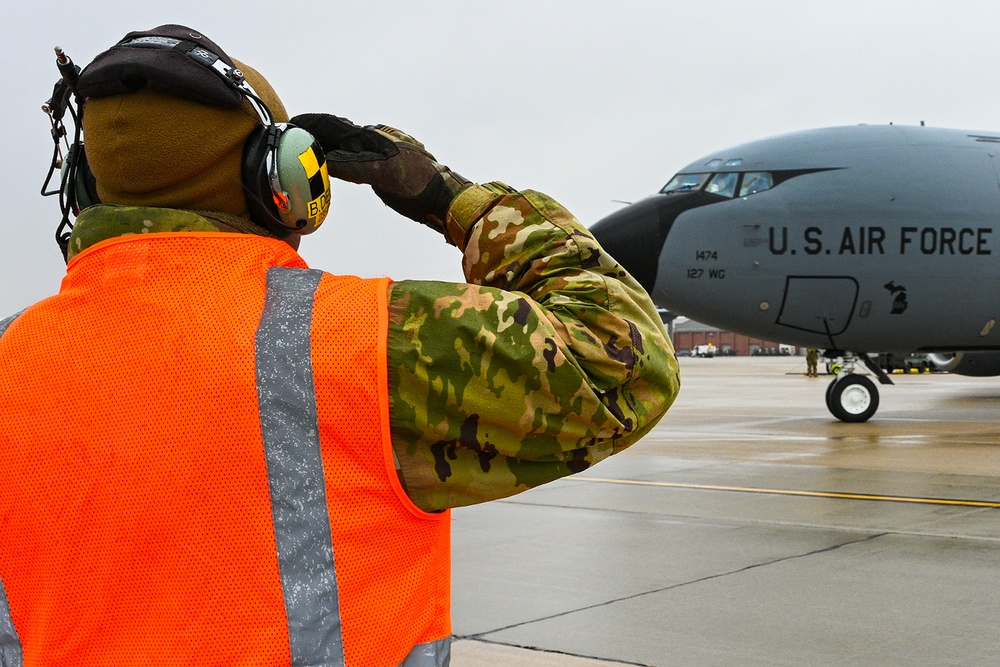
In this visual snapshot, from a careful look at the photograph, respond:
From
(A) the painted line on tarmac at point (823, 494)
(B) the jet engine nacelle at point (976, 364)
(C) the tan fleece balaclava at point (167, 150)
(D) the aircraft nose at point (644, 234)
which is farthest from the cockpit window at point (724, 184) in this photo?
(C) the tan fleece balaclava at point (167, 150)

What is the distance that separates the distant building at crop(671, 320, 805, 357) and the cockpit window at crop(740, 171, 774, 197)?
8029 cm

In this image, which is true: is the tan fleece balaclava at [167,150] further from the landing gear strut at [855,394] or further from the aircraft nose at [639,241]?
the landing gear strut at [855,394]

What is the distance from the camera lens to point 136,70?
1328 millimetres

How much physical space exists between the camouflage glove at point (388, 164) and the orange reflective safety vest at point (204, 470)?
0.94 ft

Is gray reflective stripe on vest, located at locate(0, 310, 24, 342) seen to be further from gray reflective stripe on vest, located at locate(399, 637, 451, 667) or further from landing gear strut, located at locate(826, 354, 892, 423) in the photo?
landing gear strut, located at locate(826, 354, 892, 423)

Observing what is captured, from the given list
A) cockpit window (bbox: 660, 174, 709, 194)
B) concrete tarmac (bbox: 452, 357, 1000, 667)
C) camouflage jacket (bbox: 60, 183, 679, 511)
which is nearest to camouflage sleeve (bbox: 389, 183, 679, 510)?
camouflage jacket (bbox: 60, 183, 679, 511)

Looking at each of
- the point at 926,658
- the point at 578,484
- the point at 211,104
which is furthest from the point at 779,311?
the point at 211,104

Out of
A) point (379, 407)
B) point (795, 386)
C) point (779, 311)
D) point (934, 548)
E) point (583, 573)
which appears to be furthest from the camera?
point (795, 386)

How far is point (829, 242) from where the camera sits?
11969 millimetres

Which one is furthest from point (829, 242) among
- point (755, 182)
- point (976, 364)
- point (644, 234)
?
point (976, 364)

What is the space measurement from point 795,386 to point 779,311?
14397 mm

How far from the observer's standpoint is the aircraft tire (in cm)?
1324

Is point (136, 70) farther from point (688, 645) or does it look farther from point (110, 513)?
point (688, 645)

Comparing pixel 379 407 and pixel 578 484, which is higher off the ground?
pixel 379 407
